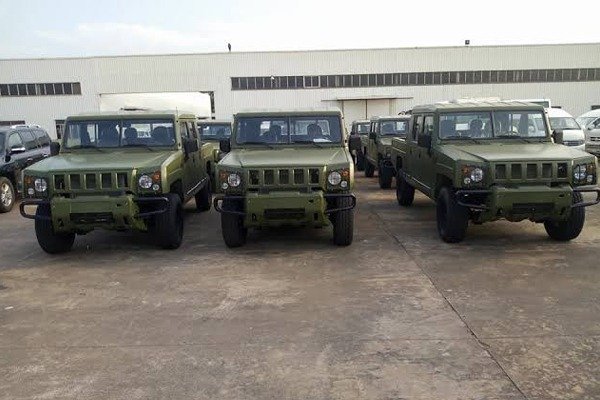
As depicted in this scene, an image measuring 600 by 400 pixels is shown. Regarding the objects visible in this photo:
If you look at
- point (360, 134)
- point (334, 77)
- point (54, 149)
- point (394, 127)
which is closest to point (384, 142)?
point (394, 127)

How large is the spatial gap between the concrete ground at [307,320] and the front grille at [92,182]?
94 centimetres

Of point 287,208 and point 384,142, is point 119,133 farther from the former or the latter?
point 384,142

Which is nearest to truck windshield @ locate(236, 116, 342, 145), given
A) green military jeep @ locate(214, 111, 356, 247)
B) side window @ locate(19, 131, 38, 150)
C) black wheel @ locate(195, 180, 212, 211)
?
green military jeep @ locate(214, 111, 356, 247)

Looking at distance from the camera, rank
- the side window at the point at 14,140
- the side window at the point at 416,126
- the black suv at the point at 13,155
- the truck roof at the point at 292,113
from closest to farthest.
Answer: the truck roof at the point at 292,113
the side window at the point at 416,126
the black suv at the point at 13,155
the side window at the point at 14,140

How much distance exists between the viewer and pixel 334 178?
21.4ft

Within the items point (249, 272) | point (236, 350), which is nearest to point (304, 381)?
point (236, 350)

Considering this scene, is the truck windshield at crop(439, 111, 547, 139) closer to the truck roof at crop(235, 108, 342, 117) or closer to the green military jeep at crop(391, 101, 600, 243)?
the green military jeep at crop(391, 101, 600, 243)

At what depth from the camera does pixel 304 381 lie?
3531 millimetres

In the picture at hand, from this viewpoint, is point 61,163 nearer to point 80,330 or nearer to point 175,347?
point 80,330

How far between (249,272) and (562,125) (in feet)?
48.8

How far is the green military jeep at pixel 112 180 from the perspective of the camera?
6.43 meters

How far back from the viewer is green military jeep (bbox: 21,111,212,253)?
6.43 metres

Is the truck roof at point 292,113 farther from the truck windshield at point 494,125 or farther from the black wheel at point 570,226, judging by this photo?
the black wheel at point 570,226

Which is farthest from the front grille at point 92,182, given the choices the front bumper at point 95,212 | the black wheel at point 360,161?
the black wheel at point 360,161
